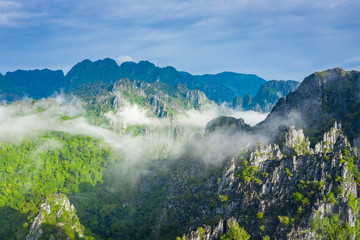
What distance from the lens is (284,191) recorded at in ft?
407

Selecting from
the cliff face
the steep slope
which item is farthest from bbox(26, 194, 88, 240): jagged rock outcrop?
the steep slope

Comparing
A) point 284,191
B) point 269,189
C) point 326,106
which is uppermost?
point 326,106

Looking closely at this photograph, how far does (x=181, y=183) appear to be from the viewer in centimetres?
19112

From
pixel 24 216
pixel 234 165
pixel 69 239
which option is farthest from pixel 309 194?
pixel 24 216

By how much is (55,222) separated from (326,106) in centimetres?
19533

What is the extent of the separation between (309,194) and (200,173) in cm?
8134

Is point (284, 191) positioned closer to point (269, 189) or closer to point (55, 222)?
point (269, 189)

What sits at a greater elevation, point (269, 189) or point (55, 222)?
point (269, 189)

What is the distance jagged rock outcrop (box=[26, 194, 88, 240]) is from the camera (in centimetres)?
15162

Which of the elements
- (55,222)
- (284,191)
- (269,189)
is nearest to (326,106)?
(284,191)

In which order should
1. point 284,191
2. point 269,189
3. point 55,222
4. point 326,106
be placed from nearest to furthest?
point 284,191 → point 269,189 → point 55,222 → point 326,106

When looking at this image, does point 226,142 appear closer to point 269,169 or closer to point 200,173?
point 200,173

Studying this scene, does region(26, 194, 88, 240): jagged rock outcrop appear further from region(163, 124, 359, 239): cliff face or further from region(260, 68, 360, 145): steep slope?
region(260, 68, 360, 145): steep slope

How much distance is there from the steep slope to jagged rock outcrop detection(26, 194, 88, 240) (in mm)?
142549
